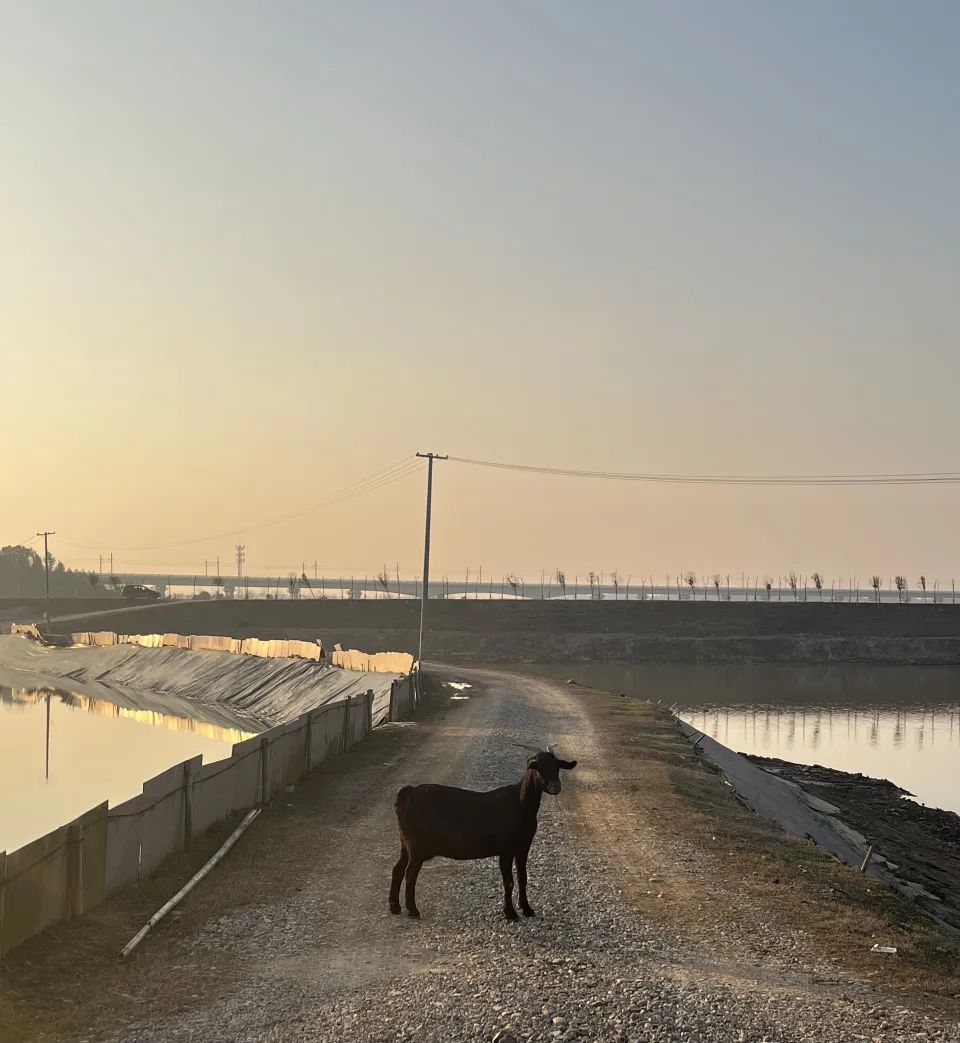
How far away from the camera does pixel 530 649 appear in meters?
124

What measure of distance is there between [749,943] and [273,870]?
9.06 m

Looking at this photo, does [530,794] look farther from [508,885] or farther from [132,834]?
[132,834]

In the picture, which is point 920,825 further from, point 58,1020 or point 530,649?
point 530,649

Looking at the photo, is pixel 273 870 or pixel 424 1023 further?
pixel 273 870

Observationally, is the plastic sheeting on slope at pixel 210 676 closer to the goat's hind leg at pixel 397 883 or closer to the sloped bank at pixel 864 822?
the sloped bank at pixel 864 822

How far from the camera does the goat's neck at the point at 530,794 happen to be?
53.3 ft

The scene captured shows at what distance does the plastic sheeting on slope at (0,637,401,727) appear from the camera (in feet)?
226

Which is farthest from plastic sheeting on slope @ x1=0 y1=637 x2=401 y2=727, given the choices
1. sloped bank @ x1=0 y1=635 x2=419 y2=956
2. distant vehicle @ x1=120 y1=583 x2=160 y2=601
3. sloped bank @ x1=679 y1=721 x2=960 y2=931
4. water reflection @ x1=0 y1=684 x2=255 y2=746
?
distant vehicle @ x1=120 y1=583 x2=160 y2=601

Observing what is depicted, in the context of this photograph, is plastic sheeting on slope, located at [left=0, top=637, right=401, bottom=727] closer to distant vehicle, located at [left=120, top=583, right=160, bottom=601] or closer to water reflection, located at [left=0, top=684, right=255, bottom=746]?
water reflection, located at [left=0, top=684, right=255, bottom=746]

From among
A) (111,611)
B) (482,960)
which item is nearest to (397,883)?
(482,960)

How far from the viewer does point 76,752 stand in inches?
2285

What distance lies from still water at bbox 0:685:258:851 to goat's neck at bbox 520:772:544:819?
62.0ft

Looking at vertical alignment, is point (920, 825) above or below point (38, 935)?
below

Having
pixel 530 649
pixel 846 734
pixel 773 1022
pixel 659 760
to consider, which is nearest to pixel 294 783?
pixel 659 760
